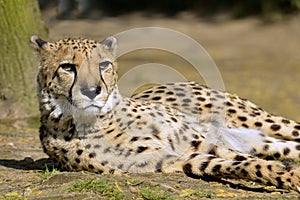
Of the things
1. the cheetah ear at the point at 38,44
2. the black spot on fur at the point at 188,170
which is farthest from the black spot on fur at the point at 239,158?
the cheetah ear at the point at 38,44

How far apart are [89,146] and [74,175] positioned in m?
0.31

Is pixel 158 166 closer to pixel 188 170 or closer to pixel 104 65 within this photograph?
pixel 188 170

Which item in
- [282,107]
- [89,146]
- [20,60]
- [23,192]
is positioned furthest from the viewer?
[282,107]

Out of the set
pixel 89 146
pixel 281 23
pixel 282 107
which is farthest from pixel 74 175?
pixel 281 23

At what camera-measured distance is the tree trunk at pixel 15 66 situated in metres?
7.98

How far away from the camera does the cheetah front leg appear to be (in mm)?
4672

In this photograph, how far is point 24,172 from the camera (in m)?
5.36

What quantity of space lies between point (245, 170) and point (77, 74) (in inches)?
48.7

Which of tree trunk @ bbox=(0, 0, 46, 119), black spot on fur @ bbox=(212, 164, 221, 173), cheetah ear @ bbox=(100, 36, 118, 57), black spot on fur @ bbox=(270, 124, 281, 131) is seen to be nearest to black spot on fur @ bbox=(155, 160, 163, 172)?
black spot on fur @ bbox=(212, 164, 221, 173)

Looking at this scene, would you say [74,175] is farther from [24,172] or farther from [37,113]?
[37,113]

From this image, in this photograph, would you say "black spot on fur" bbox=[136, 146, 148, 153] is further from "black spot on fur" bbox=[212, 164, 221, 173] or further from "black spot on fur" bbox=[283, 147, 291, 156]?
"black spot on fur" bbox=[283, 147, 291, 156]

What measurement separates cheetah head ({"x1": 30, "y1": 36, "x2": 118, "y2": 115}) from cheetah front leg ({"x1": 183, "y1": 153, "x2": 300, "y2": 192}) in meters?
0.73

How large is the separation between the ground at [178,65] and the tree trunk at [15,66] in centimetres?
19

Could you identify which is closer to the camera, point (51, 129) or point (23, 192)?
point (23, 192)
